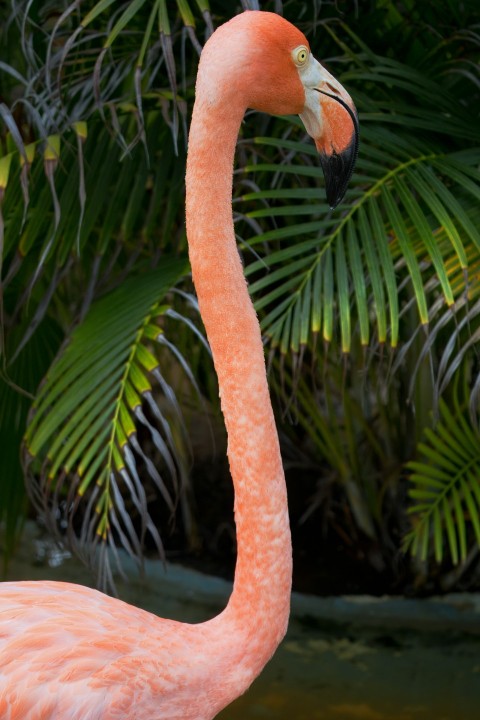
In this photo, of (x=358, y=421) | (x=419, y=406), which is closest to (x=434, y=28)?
(x=419, y=406)

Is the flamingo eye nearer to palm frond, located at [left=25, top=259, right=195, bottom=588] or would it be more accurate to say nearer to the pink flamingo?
the pink flamingo

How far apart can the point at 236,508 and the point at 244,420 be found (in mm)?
138

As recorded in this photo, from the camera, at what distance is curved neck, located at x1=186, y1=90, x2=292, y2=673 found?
4.78 ft

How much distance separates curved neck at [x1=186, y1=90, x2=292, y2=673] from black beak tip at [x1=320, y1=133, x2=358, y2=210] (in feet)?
0.47

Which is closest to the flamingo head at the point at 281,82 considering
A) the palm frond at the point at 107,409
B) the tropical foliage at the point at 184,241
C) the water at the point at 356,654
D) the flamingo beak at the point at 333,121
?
the flamingo beak at the point at 333,121

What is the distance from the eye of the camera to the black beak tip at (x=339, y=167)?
145cm

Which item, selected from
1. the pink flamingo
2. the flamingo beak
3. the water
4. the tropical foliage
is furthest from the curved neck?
the water

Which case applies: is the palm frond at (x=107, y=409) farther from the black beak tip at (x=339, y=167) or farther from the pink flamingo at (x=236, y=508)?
the black beak tip at (x=339, y=167)

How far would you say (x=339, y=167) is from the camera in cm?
145

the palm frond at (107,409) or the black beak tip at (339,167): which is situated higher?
the black beak tip at (339,167)

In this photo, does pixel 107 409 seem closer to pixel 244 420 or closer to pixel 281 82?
pixel 244 420

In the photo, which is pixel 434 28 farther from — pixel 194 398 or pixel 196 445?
pixel 196 445

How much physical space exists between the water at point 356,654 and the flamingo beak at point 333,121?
1.34 m

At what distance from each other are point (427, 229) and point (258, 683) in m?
1.50
